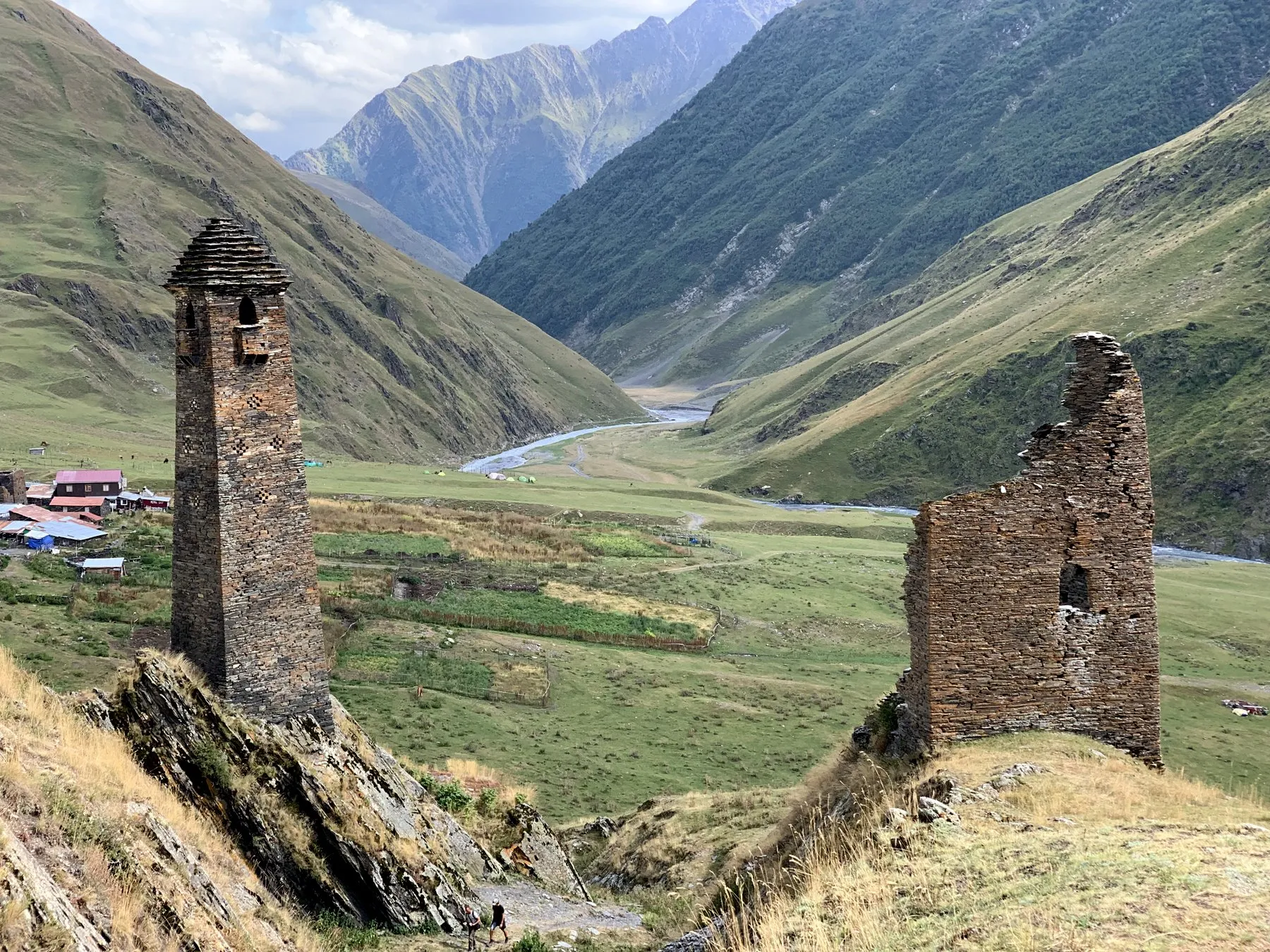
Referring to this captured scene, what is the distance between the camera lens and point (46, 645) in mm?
30922

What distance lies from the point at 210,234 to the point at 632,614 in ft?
134

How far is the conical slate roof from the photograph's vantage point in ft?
64.3

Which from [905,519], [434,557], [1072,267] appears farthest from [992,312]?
[434,557]

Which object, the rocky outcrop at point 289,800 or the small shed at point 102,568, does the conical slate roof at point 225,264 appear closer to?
A: the rocky outcrop at point 289,800

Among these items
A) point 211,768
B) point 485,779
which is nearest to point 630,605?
point 485,779

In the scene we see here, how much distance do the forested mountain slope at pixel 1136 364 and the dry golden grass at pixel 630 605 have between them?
64220mm

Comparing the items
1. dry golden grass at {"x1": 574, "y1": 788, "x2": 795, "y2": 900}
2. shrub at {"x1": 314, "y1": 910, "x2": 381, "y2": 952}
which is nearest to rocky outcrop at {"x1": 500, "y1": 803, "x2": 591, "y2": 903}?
dry golden grass at {"x1": 574, "y1": 788, "x2": 795, "y2": 900}

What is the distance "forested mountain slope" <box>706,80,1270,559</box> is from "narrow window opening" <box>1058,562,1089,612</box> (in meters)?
94.7

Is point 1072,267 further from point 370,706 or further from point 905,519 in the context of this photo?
point 370,706

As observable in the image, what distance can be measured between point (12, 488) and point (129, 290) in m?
88.0

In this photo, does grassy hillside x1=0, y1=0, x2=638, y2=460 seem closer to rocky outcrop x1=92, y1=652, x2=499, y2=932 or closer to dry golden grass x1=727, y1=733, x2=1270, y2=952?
rocky outcrop x1=92, y1=652, x2=499, y2=932

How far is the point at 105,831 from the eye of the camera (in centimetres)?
1266

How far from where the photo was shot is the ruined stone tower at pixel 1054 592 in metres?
17.2

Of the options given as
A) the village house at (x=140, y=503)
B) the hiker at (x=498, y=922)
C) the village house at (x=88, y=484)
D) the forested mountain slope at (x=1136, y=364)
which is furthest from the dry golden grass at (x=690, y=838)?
the forested mountain slope at (x=1136, y=364)
